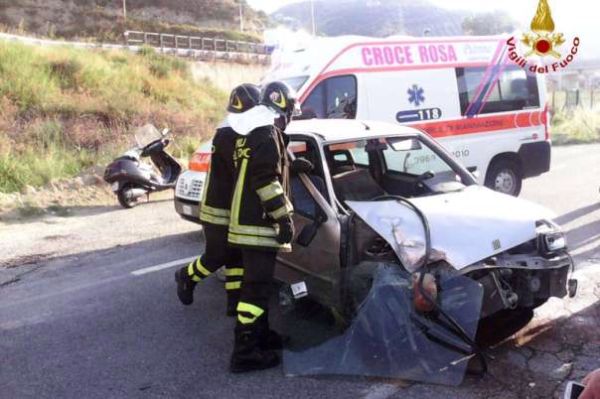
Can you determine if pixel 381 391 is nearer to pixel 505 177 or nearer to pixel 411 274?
pixel 411 274

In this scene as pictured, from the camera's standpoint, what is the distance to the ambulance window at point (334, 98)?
7.87 m

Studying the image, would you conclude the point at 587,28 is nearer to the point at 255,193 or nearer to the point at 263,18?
the point at 255,193

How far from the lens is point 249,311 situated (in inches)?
143

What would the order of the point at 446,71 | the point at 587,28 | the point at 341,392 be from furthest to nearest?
the point at 587,28, the point at 446,71, the point at 341,392

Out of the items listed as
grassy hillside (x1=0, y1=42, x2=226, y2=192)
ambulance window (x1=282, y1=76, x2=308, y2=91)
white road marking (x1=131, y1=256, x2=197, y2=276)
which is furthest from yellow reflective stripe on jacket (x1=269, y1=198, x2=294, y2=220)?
grassy hillside (x1=0, y1=42, x2=226, y2=192)

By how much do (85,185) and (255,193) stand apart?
24.3 feet

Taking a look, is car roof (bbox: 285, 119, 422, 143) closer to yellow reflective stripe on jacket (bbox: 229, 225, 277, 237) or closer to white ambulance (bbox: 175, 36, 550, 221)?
yellow reflective stripe on jacket (bbox: 229, 225, 277, 237)

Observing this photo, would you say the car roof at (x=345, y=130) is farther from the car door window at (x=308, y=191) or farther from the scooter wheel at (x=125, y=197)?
the scooter wheel at (x=125, y=197)

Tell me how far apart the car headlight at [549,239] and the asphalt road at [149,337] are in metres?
0.65

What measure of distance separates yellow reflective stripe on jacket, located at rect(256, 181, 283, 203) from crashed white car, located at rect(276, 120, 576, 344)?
1.94 feet

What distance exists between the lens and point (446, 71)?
8617 mm

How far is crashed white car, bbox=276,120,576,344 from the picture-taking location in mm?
3504

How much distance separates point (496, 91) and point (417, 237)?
6.18 metres

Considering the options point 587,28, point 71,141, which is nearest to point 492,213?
point 71,141
